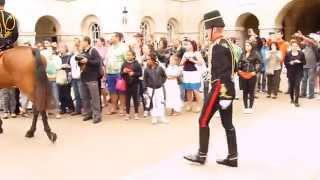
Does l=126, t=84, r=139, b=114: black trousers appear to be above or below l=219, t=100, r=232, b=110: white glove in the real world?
below

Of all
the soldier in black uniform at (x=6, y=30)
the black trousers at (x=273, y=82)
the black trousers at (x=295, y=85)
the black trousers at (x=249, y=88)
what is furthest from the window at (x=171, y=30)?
the soldier in black uniform at (x=6, y=30)

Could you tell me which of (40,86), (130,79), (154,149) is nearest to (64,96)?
(130,79)

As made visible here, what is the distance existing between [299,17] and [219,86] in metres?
28.1

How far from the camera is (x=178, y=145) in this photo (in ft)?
27.1

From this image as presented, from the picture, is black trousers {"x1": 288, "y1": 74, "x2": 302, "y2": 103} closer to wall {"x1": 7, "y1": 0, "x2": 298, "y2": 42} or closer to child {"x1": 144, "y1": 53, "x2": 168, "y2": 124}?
child {"x1": 144, "y1": 53, "x2": 168, "y2": 124}

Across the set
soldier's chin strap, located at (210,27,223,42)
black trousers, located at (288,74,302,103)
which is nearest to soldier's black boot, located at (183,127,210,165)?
soldier's chin strap, located at (210,27,223,42)

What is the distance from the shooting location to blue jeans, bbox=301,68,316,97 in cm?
1454

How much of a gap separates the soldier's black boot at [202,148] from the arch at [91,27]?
21962 mm

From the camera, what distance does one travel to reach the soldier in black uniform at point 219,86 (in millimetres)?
6555

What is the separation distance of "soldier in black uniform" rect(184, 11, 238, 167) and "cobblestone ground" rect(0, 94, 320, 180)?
12.3 inches

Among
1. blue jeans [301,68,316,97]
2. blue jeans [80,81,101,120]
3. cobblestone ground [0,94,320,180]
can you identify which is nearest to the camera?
cobblestone ground [0,94,320,180]

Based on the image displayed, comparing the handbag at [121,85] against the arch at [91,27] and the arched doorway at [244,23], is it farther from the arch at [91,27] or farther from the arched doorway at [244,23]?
the arched doorway at [244,23]

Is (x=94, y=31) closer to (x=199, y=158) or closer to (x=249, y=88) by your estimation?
(x=249, y=88)

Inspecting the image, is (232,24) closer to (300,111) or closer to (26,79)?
(300,111)
